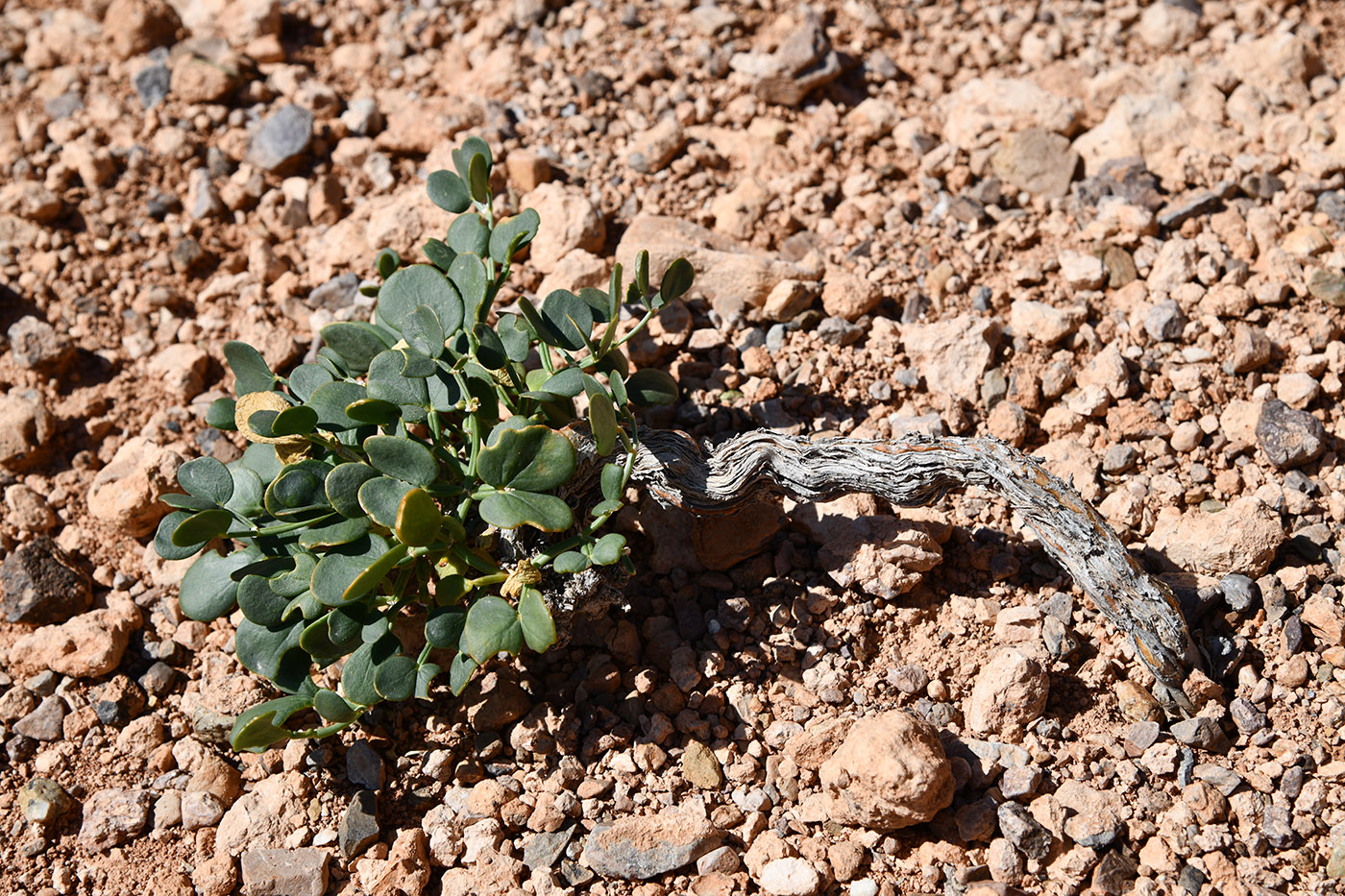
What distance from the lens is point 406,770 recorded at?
2410 millimetres

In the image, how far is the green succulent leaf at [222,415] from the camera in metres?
2.31

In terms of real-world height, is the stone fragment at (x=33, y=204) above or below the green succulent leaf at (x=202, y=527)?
below

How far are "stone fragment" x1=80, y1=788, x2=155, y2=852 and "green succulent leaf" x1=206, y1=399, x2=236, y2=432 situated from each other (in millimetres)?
899

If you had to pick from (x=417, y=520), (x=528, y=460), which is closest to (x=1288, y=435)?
(x=528, y=460)

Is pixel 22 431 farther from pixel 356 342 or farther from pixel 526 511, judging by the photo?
pixel 526 511

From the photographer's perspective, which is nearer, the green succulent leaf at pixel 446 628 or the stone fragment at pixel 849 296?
the green succulent leaf at pixel 446 628

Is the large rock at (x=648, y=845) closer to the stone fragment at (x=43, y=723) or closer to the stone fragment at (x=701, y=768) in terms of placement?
the stone fragment at (x=701, y=768)

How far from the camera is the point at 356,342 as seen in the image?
2320mm

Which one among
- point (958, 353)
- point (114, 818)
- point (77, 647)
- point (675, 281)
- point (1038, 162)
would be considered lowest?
point (114, 818)

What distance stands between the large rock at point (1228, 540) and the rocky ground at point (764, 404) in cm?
1

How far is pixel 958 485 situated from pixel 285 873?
67.1 inches

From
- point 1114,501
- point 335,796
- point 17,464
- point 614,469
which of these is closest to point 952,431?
point 1114,501

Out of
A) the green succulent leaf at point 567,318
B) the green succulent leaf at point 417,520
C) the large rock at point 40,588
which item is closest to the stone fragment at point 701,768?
the green succulent leaf at point 417,520

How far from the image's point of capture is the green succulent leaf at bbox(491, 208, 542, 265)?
2.35 meters
